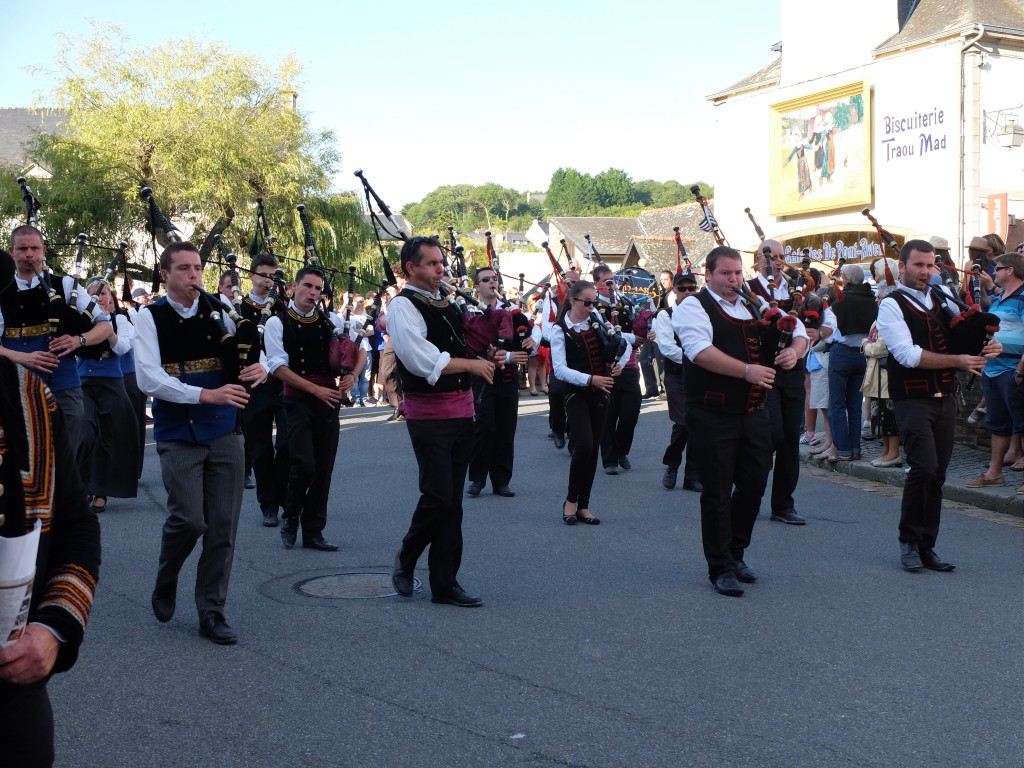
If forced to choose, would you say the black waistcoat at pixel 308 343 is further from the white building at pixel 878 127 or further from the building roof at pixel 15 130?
the building roof at pixel 15 130

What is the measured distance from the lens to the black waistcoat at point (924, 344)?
23.1 ft

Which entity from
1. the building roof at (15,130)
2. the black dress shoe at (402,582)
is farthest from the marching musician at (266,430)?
the building roof at (15,130)

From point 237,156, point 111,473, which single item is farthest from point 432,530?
point 237,156

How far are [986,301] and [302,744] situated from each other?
29.5 feet

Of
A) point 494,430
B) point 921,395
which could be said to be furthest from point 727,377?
point 494,430

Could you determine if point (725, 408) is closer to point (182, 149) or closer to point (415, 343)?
point (415, 343)

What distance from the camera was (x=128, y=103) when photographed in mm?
33312

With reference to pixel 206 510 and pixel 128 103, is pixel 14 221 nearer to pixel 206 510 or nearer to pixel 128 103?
pixel 128 103

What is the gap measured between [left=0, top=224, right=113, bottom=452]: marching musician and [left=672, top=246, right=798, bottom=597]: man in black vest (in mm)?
4219

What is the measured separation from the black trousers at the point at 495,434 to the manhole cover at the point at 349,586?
10.5 feet

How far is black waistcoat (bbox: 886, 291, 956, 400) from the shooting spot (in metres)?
7.04

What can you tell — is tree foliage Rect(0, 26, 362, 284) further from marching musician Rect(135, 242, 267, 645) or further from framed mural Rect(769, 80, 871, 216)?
marching musician Rect(135, 242, 267, 645)

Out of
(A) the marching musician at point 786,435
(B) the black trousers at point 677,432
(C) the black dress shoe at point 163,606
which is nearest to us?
(C) the black dress shoe at point 163,606

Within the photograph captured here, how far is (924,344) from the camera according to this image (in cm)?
705
